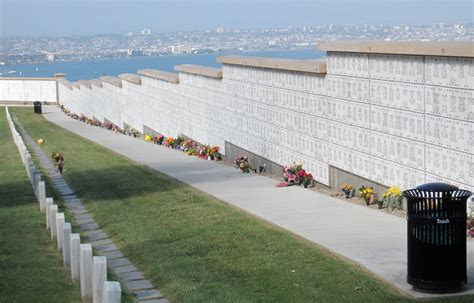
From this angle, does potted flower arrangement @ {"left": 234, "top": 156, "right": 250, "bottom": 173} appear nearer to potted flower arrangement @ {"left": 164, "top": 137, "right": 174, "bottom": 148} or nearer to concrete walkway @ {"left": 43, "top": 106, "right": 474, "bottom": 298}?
concrete walkway @ {"left": 43, "top": 106, "right": 474, "bottom": 298}

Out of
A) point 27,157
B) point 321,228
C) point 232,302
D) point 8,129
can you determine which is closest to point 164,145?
point 27,157

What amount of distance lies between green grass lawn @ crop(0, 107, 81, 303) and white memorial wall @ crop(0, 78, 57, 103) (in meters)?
47.8

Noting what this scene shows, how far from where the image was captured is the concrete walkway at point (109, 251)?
10406 mm

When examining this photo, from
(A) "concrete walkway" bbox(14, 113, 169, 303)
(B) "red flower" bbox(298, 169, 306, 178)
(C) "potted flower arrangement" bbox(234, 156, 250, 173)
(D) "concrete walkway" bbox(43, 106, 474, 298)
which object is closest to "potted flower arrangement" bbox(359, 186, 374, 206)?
(D) "concrete walkway" bbox(43, 106, 474, 298)

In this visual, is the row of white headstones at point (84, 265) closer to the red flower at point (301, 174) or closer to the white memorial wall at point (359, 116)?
the white memorial wall at point (359, 116)

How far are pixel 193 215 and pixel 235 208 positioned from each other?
0.74 metres

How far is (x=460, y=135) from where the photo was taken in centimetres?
1270

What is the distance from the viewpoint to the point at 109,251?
1298 cm

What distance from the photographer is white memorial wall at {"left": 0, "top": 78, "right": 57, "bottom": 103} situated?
67.4m

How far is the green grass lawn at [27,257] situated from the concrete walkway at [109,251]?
0.54m

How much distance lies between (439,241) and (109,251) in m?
5.00

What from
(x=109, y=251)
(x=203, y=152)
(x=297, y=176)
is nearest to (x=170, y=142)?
(x=203, y=152)

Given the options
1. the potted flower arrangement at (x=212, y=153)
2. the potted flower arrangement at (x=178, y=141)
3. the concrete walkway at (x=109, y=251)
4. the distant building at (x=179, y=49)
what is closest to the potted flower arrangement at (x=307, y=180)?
the concrete walkway at (x=109, y=251)

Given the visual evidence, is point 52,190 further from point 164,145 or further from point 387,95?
point 164,145
